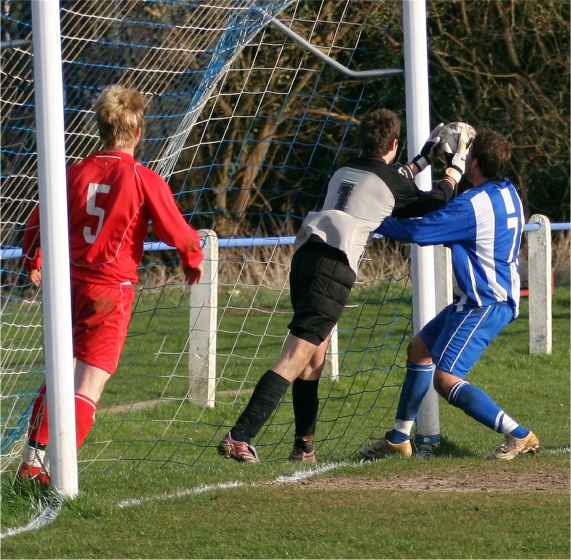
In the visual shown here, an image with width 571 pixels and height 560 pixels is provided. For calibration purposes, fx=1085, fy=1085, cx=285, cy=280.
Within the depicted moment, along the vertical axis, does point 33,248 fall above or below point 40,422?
above

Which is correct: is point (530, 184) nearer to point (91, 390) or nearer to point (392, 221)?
point (392, 221)

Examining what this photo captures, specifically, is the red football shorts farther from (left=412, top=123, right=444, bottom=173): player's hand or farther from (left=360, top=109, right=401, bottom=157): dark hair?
(left=412, top=123, right=444, bottom=173): player's hand

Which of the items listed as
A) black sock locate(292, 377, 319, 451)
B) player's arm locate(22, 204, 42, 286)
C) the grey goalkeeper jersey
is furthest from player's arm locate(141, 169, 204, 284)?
black sock locate(292, 377, 319, 451)

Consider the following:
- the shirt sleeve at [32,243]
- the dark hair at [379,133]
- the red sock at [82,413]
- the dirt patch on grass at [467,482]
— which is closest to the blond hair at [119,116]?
the shirt sleeve at [32,243]

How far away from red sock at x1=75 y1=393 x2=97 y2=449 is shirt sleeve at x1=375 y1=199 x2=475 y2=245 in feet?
6.37

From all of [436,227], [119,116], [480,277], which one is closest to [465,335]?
[480,277]

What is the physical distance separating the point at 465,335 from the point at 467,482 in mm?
985

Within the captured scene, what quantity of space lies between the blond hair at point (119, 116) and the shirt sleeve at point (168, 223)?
9.2 inches

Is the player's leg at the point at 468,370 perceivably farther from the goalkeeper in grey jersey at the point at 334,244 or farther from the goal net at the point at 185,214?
the goal net at the point at 185,214

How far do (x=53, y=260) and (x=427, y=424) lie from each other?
282cm

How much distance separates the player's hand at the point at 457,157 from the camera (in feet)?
21.1

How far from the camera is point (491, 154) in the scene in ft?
21.3

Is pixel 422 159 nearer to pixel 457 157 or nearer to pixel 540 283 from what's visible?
pixel 457 157

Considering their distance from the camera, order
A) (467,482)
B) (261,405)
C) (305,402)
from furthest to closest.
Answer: (305,402) → (261,405) → (467,482)
